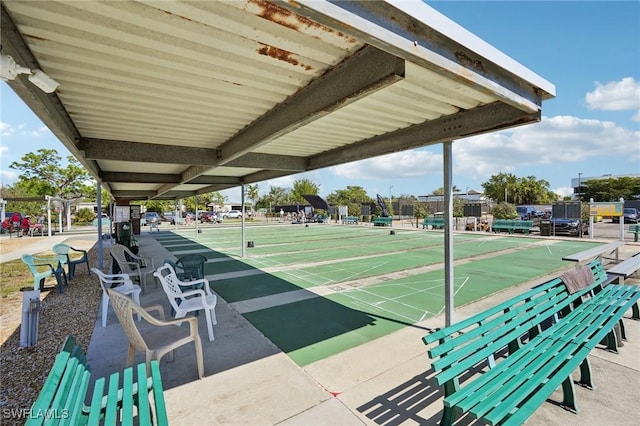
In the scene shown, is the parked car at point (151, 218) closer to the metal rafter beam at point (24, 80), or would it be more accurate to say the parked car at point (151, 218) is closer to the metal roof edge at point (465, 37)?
the metal rafter beam at point (24, 80)

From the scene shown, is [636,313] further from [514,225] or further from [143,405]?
[514,225]

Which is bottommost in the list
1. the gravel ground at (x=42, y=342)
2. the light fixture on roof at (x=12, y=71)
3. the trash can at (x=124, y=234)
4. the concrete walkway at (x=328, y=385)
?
the gravel ground at (x=42, y=342)

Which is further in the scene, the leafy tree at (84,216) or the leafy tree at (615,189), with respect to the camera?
the leafy tree at (615,189)

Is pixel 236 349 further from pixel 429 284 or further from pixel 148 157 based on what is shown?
pixel 429 284

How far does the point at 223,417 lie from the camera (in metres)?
2.72

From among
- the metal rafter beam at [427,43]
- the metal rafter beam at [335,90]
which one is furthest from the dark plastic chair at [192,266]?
the metal rafter beam at [427,43]

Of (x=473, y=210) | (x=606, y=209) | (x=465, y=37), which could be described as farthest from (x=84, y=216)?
(x=606, y=209)

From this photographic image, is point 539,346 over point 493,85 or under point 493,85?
under

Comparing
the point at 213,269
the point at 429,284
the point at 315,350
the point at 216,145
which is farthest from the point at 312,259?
the point at 315,350

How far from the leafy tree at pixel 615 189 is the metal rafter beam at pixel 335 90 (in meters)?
61.5

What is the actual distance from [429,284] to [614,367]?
4030 millimetres

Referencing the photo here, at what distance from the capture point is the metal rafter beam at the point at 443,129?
3352mm

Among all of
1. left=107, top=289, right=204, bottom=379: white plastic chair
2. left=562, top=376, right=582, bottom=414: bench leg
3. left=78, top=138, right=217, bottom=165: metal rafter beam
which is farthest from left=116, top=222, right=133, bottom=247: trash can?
left=562, top=376, right=582, bottom=414: bench leg

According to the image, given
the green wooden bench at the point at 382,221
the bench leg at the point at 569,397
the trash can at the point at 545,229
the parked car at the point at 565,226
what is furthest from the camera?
the green wooden bench at the point at 382,221
